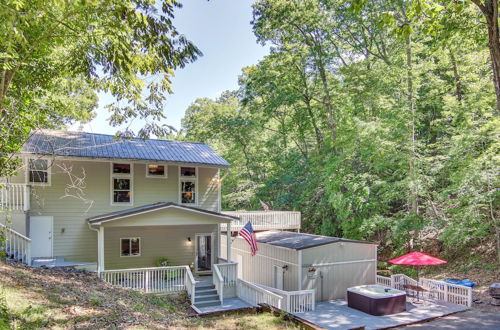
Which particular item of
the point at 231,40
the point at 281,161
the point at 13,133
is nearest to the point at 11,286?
the point at 13,133

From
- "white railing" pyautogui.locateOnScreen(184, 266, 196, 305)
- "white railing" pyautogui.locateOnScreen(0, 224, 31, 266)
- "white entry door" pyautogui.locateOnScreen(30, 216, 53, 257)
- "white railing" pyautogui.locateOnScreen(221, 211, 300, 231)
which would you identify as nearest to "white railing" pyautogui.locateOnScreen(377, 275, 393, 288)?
"white railing" pyautogui.locateOnScreen(221, 211, 300, 231)

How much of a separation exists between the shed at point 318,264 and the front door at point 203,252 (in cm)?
245

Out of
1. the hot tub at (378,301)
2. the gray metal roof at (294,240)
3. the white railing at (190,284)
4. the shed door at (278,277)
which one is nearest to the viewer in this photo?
the hot tub at (378,301)

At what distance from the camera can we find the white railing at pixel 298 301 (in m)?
11.8

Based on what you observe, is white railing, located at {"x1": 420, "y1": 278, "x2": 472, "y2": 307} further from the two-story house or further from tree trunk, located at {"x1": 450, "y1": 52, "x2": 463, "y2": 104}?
tree trunk, located at {"x1": 450, "y1": 52, "x2": 463, "y2": 104}

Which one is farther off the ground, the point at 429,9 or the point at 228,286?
the point at 429,9

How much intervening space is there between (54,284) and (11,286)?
1.30 metres

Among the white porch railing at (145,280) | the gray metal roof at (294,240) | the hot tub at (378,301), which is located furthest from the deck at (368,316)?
the white porch railing at (145,280)

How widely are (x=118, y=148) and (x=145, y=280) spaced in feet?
18.4

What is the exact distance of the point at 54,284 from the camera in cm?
890

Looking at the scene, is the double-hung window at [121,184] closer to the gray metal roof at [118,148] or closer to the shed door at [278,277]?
the gray metal roof at [118,148]

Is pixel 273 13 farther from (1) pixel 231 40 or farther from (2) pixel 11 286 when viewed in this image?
(2) pixel 11 286

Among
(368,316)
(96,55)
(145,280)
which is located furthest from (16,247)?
(368,316)

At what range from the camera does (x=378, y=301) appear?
38.4ft
